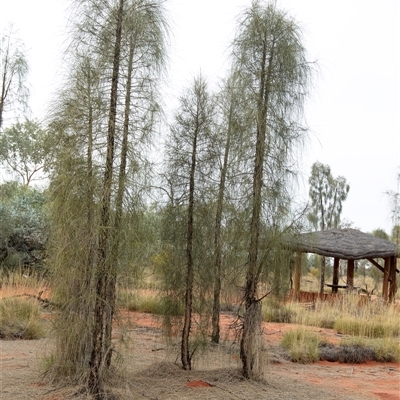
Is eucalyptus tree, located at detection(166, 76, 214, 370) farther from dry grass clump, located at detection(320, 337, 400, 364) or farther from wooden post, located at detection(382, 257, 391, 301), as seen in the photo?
wooden post, located at detection(382, 257, 391, 301)

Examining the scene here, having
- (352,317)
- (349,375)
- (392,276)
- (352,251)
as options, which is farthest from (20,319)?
(392,276)

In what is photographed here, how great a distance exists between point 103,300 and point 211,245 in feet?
8.80

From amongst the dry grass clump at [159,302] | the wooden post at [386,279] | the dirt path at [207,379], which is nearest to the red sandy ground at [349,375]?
the dirt path at [207,379]

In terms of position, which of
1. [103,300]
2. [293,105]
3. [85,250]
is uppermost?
[293,105]

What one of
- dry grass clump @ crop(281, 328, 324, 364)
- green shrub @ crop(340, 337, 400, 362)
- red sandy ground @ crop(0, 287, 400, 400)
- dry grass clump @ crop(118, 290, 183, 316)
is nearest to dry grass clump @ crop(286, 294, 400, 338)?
green shrub @ crop(340, 337, 400, 362)

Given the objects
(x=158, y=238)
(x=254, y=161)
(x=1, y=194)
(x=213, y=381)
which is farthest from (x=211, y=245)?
(x=1, y=194)

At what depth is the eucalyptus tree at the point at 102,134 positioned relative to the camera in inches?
260

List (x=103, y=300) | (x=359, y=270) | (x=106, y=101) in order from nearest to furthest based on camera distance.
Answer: (x=103, y=300) < (x=106, y=101) < (x=359, y=270)

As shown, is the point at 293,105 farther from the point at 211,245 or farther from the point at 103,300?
the point at 103,300

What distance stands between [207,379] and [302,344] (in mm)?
4280

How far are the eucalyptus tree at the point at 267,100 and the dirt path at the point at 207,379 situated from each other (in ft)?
1.98

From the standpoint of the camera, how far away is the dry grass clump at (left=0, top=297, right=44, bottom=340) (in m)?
11.6

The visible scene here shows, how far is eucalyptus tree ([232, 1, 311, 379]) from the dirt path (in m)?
0.61

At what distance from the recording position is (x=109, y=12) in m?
7.20
